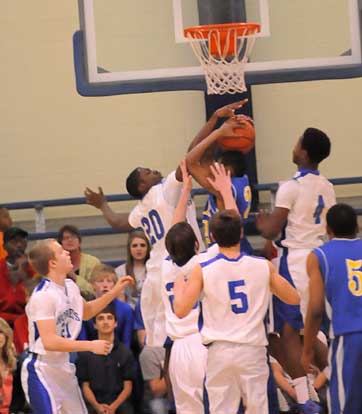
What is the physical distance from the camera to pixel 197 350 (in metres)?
7.08

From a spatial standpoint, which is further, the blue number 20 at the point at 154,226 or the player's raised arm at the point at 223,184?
the blue number 20 at the point at 154,226

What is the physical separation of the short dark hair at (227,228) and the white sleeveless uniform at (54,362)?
1047 mm

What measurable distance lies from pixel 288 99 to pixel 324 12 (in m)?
3.11

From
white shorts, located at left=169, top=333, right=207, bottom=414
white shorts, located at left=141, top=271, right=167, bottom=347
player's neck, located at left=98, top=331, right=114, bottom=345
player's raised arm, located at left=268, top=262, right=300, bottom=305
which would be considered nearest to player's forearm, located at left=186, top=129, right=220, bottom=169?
white shorts, located at left=141, top=271, right=167, bottom=347

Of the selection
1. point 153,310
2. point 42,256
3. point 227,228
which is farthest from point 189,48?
point 227,228

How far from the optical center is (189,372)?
7.08 meters

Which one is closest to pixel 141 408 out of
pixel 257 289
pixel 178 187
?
pixel 178 187

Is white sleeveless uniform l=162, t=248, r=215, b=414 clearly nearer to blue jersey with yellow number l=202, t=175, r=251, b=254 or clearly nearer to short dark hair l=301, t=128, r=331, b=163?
blue jersey with yellow number l=202, t=175, r=251, b=254

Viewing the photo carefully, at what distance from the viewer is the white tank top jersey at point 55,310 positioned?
6508 mm

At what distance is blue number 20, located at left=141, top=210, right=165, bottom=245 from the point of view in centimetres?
795

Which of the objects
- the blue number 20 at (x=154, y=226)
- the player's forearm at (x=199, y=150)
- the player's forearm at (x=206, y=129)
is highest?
the player's forearm at (x=206, y=129)

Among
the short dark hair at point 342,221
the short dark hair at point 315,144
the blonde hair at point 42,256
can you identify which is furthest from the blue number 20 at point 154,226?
the short dark hair at point 342,221

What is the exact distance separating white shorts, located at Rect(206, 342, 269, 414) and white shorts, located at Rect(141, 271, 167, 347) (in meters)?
1.65

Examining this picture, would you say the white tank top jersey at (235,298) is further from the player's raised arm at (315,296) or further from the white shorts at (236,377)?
the player's raised arm at (315,296)
